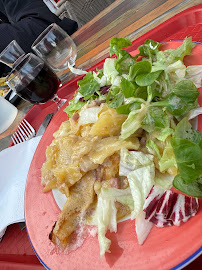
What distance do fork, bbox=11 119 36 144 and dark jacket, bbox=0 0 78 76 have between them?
1629 millimetres

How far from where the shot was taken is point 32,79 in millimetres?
1426

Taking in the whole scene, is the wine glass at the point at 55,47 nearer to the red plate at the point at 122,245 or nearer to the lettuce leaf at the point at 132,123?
the red plate at the point at 122,245

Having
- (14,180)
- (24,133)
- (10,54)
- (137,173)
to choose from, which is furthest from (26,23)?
(137,173)

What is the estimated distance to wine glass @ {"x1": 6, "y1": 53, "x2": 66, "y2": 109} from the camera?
4.67ft

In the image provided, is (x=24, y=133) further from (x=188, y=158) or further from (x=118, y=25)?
(x=188, y=158)

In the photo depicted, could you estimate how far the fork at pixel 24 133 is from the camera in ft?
5.62

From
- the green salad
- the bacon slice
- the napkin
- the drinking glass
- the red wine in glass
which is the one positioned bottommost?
the napkin

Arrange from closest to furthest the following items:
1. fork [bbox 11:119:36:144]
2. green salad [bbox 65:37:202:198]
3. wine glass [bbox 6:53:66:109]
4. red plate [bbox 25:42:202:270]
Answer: red plate [bbox 25:42:202:270] < green salad [bbox 65:37:202:198] < wine glass [bbox 6:53:66:109] < fork [bbox 11:119:36:144]

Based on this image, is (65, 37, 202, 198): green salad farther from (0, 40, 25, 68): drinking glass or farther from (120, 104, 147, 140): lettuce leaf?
(0, 40, 25, 68): drinking glass

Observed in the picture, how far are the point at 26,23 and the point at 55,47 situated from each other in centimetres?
199

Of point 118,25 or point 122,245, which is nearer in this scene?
point 122,245

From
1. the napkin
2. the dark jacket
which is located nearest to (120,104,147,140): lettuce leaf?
the napkin

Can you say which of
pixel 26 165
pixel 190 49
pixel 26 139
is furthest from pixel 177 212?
pixel 26 139

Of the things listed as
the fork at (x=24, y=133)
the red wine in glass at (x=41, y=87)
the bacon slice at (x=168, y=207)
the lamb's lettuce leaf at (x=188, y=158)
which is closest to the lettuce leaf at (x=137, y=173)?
the bacon slice at (x=168, y=207)
